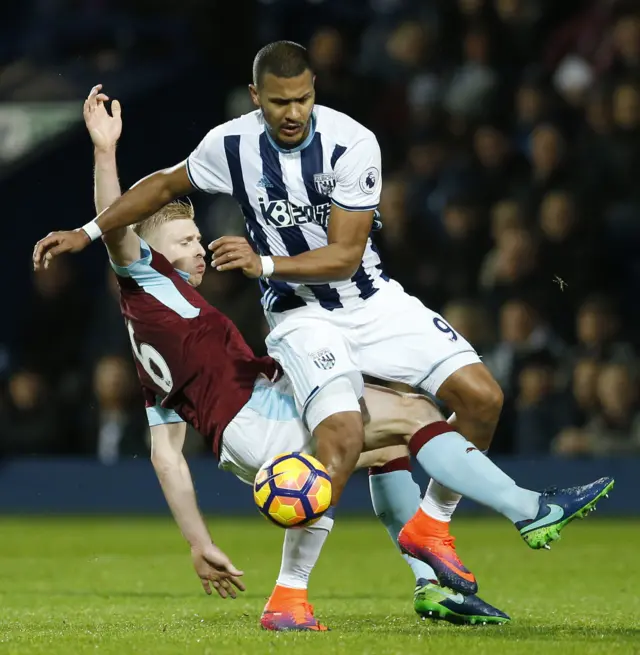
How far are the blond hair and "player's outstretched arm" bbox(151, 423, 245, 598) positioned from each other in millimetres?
860

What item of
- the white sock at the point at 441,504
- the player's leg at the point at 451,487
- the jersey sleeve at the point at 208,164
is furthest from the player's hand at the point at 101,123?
the white sock at the point at 441,504

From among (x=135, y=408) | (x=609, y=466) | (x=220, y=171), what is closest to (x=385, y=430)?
(x=220, y=171)

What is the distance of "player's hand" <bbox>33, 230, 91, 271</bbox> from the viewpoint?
564 cm

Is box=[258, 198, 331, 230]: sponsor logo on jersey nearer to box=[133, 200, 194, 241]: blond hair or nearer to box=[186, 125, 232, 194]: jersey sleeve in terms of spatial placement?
box=[186, 125, 232, 194]: jersey sleeve

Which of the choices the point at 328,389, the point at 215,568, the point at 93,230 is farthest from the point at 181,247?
the point at 215,568

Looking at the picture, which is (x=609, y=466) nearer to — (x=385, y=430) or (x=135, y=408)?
(x=135, y=408)

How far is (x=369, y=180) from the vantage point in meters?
5.87

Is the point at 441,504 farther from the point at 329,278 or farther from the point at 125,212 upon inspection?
the point at 125,212

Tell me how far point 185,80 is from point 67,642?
1039 centimetres

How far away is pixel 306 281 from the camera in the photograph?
570 centimetres

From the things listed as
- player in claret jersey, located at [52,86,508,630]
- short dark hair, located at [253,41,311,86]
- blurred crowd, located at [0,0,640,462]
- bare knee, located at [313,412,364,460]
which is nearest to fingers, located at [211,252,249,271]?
player in claret jersey, located at [52,86,508,630]

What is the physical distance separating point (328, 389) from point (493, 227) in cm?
636

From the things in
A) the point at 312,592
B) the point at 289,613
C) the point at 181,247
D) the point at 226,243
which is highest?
the point at 226,243

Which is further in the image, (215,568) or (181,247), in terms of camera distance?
(181,247)
